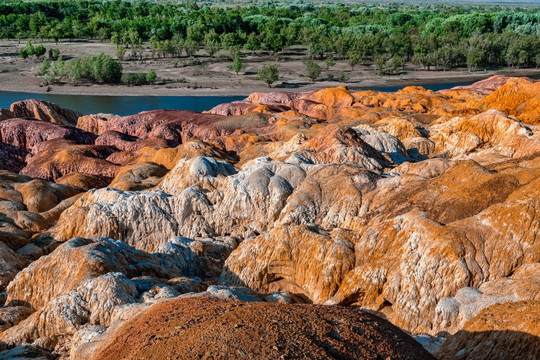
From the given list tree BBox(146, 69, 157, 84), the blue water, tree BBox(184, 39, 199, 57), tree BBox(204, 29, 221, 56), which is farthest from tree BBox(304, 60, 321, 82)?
tree BBox(184, 39, 199, 57)

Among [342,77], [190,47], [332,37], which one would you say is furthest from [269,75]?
[332,37]

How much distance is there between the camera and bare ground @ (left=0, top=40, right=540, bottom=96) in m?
118

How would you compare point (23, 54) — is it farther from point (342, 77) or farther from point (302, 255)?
point (302, 255)

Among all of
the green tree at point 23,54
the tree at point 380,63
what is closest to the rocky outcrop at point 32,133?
the green tree at point 23,54

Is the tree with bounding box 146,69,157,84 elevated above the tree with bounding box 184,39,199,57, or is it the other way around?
the tree with bounding box 184,39,199,57

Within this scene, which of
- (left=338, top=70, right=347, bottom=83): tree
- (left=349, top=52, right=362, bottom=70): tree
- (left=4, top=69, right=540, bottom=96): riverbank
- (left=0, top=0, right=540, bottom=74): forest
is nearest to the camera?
(left=4, top=69, right=540, bottom=96): riverbank

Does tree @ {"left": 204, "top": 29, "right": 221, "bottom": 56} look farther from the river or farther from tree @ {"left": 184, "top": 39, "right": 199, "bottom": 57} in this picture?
the river

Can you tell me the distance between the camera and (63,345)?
17.0m

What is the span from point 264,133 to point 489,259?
132 feet

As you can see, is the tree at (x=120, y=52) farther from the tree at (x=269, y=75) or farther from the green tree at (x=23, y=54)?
the tree at (x=269, y=75)

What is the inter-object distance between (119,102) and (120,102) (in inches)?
7.5

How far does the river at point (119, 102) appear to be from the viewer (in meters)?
102

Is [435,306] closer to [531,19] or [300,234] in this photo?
[300,234]

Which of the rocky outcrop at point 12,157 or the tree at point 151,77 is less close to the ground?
the rocky outcrop at point 12,157
